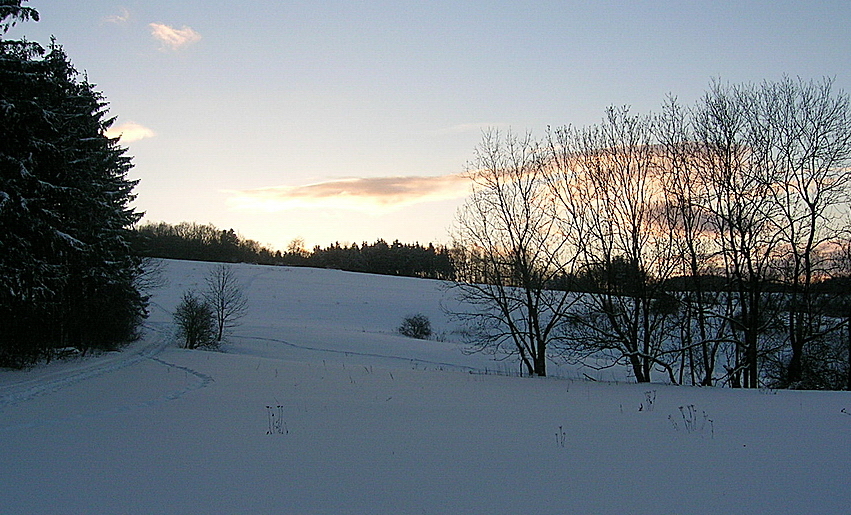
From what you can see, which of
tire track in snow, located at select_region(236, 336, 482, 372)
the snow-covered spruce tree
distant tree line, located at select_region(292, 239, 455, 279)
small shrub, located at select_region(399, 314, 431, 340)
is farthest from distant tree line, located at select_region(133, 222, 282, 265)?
the snow-covered spruce tree

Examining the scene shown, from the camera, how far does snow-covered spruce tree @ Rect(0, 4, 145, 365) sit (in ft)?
49.8

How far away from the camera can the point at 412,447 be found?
700 centimetres

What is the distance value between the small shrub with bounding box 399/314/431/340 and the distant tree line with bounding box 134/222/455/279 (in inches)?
1148

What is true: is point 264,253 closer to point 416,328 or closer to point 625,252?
point 416,328

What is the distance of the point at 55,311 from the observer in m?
19.1

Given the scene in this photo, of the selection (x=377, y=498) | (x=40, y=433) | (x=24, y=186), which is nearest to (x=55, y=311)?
(x=24, y=186)

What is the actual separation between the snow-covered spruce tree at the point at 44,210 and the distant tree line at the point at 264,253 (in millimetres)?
Answer: 52592

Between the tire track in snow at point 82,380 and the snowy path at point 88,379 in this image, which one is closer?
the tire track in snow at point 82,380

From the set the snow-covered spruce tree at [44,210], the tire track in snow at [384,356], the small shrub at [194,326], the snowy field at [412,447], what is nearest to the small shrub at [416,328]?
the tire track in snow at [384,356]

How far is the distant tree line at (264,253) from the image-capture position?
83812 mm

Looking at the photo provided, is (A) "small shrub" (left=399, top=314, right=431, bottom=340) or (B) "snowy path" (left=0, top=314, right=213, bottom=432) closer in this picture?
(B) "snowy path" (left=0, top=314, right=213, bottom=432)

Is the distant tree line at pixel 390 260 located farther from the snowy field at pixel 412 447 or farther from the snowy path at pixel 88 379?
the snowy field at pixel 412 447

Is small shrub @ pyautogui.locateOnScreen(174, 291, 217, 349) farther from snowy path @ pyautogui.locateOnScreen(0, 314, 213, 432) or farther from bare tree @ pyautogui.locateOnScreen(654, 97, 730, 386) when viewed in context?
bare tree @ pyautogui.locateOnScreen(654, 97, 730, 386)

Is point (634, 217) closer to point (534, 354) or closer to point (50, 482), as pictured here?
point (534, 354)
